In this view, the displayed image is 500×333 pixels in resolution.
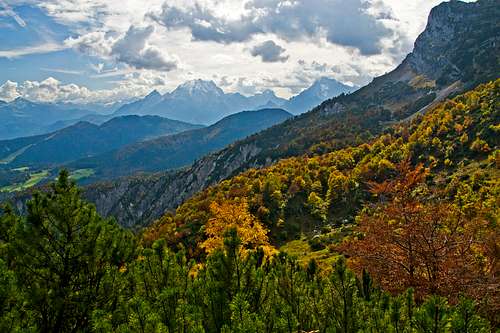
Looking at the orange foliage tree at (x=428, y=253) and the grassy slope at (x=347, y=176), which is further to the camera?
the grassy slope at (x=347, y=176)

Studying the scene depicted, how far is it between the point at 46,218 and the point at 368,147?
11760 centimetres

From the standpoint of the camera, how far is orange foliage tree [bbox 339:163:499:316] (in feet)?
48.6

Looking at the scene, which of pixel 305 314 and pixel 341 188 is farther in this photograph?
pixel 341 188

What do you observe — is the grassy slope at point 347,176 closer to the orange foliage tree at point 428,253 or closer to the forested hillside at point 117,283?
the orange foliage tree at point 428,253

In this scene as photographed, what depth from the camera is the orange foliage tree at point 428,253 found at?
14.8 metres

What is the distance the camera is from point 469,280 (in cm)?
1449

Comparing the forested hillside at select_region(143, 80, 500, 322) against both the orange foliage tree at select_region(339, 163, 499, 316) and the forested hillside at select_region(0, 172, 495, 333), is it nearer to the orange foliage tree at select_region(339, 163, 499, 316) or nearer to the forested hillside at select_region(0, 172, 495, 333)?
the orange foliage tree at select_region(339, 163, 499, 316)

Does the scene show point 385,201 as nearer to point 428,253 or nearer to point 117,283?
point 428,253

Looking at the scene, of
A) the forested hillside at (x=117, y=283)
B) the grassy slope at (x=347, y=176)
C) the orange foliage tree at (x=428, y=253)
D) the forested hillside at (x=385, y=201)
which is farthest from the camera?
the grassy slope at (x=347, y=176)

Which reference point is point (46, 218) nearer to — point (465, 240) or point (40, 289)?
point (40, 289)

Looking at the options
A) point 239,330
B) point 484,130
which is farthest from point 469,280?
point 484,130

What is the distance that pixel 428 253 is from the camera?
52.4 feet

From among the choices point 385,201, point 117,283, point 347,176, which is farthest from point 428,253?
point 347,176

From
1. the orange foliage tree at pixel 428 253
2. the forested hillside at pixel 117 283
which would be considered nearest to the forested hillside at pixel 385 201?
the orange foliage tree at pixel 428 253
